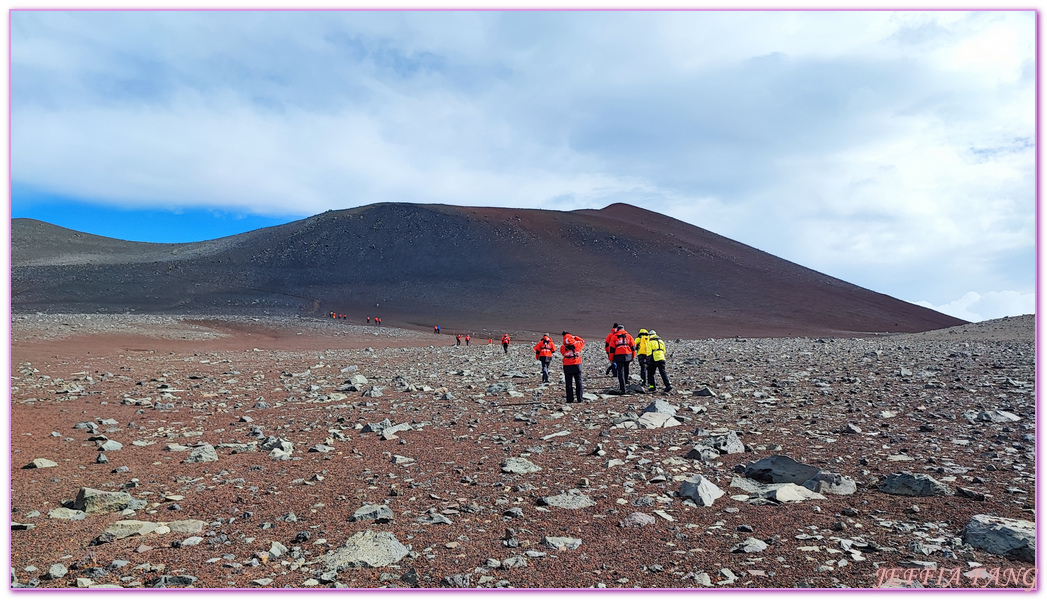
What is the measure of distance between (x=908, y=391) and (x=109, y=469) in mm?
13231

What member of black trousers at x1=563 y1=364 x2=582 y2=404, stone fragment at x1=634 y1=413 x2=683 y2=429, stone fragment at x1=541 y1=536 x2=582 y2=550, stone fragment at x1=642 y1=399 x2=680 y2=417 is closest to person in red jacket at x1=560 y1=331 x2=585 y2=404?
black trousers at x1=563 y1=364 x2=582 y2=404

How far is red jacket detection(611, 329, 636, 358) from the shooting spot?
13.1 m

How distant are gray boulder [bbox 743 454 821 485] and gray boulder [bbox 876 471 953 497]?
0.64 metres

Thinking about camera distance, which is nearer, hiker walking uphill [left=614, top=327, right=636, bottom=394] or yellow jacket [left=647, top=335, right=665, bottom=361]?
yellow jacket [left=647, top=335, right=665, bottom=361]

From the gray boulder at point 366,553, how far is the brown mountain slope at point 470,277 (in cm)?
5498

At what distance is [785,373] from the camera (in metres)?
15.6

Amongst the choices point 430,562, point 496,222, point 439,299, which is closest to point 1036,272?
point 430,562

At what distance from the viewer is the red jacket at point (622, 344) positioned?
13055 mm

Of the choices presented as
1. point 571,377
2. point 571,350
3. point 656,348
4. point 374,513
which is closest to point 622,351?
point 656,348

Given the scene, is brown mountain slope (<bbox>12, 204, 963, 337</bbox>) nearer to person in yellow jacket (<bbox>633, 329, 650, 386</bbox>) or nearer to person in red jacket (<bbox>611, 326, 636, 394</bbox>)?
person in yellow jacket (<bbox>633, 329, 650, 386</bbox>)

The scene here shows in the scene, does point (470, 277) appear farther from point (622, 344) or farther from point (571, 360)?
point (571, 360)

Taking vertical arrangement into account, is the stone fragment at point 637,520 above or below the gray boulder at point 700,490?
below

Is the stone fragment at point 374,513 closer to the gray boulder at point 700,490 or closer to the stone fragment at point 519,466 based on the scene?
the stone fragment at point 519,466

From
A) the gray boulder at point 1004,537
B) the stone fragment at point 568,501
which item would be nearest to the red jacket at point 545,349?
the stone fragment at point 568,501
